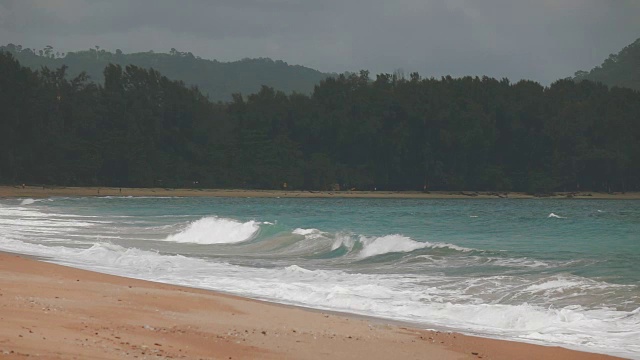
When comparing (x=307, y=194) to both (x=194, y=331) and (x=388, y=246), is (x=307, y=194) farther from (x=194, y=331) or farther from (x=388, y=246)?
(x=194, y=331)

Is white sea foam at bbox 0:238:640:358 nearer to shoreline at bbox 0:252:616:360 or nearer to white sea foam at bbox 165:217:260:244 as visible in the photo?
shoreline at bbox 0:252:616:360

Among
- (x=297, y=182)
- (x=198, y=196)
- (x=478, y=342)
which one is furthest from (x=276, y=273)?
(x=297, y=182)

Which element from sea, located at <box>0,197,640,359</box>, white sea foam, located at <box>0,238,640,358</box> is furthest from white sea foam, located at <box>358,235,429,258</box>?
Answer: white sea foam, located at <box>0,238,640,358</box>

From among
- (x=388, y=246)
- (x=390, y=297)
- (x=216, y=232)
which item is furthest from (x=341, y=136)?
(x=390, y=297)

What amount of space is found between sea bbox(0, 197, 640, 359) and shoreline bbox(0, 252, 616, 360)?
1.19m

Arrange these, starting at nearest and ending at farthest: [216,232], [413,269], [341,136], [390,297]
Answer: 1. [390,297]
2. [413,269]
3. [216,232]
4. [341,136]

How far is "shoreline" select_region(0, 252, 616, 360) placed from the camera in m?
8.63

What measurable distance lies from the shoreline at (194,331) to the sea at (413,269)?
47.0 inches

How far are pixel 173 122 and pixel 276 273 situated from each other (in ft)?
288

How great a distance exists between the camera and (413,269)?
67.2 ft

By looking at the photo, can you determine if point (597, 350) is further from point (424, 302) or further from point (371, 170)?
point (371, 170)

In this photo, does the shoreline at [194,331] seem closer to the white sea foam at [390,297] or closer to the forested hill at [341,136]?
the white sea foam at [390,297]

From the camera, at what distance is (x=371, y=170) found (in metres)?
103

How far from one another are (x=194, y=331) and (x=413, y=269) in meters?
10.9
